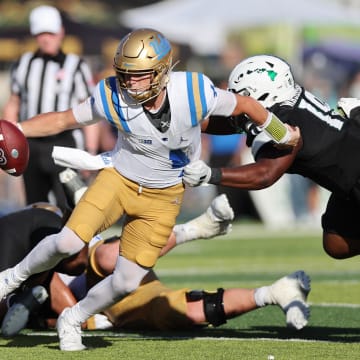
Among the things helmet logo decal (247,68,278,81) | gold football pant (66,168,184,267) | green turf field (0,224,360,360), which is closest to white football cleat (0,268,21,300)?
green turf field (0,224,360,360)

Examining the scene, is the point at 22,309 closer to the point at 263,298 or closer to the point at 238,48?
the point at 263,298

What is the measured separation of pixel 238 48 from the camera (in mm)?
16578

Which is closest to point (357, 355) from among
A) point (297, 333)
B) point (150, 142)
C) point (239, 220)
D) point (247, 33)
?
point (297, 333)

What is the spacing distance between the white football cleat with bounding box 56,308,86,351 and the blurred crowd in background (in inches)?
341

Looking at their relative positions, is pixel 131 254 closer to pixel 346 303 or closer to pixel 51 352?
pixel 51 352

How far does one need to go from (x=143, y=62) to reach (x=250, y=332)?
1622 mm

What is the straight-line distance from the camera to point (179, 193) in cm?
513

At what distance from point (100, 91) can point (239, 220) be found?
32.1 ft

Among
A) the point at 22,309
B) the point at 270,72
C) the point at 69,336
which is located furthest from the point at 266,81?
the point at 22,309

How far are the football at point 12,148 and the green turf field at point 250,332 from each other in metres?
0.86

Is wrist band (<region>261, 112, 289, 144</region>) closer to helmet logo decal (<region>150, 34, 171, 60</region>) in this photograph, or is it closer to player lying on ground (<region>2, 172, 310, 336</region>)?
helmet logo decal (<region>150, 34, 171, 60</region>)

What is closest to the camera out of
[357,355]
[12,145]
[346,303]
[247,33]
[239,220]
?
[357,355]

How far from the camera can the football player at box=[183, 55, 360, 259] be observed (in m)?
4.91

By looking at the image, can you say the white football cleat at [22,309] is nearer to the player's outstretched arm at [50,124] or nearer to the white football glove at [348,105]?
the player's outstretched arm at [50,124]
